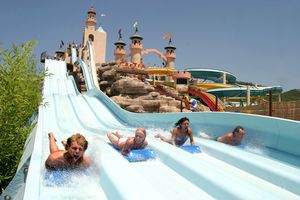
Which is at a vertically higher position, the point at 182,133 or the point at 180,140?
the point at 182,133

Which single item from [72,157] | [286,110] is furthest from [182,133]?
[286,110]

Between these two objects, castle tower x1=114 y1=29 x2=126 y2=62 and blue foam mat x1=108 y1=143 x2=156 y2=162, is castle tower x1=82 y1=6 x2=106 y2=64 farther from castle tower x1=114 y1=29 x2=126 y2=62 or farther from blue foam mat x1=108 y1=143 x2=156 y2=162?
blue foam mat x1=108 y1=143 x2=156 y2=162

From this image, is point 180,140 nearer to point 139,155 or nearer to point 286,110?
point 139,155

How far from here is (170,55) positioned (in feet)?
113

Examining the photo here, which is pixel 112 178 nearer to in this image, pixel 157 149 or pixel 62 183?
pixel 62 183

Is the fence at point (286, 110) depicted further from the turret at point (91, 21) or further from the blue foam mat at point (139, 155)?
the turret at point (91, 21)

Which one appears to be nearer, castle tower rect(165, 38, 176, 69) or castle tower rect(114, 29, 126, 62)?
castle tower rect(114, 29, 126, 62)

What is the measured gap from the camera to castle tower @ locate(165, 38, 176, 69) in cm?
3441

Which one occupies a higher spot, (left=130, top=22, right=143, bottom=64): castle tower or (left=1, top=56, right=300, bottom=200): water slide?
(left=130, top=22, right=143, bottom=64): castle tower

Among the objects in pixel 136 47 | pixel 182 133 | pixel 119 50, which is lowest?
pixel 182 133

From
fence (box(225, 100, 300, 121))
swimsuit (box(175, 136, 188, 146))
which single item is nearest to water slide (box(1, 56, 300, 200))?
swimsuit (box(175, 136, 188, 146))

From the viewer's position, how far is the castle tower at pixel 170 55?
1355 inches

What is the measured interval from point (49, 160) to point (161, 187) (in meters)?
1.10

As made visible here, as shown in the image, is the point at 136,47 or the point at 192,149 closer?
the point at 192,149
